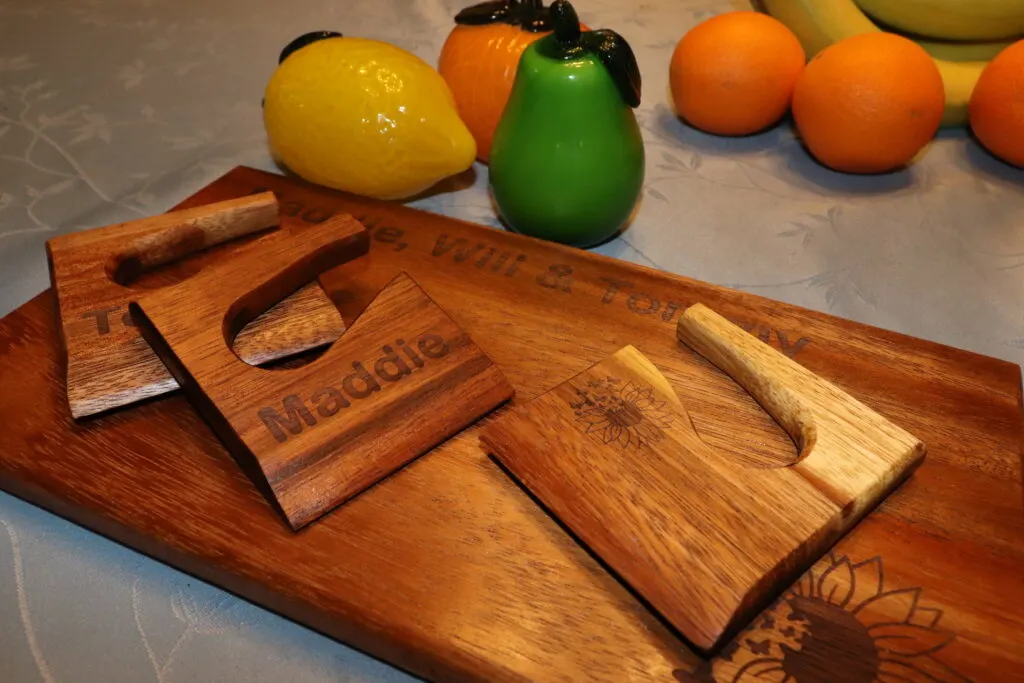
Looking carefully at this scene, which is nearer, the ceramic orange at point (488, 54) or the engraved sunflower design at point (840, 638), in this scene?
the engraved sunflower design at point (840, 638)

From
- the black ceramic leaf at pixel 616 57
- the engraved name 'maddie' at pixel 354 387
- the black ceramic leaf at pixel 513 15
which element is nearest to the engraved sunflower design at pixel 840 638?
the engraved name 'maddie' at pixel 354 387

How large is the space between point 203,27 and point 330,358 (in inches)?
27.5

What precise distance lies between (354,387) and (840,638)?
0.27 m

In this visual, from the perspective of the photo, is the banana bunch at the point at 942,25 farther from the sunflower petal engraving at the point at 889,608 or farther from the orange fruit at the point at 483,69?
the sunflower petal engraving at the point at 889,608

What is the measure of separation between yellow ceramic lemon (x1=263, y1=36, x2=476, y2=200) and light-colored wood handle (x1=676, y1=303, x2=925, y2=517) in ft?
0.82

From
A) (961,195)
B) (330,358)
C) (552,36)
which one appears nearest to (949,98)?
(961,195)

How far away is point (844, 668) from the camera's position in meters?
0.36

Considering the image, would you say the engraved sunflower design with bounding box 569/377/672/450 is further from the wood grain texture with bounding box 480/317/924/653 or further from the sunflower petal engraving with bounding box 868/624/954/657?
the sunflower petal engraving with bounding box 868/624/954/657

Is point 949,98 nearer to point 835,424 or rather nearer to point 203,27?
point 835,424

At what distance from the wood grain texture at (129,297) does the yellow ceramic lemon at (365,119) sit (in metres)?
0.07

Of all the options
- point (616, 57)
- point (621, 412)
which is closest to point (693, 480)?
point (621, 412)

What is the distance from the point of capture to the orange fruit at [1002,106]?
2.22 feet

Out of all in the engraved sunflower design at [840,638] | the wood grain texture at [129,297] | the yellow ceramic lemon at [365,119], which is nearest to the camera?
the engraved sunflower design at [840,638]

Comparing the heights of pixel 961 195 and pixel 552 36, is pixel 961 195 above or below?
below
